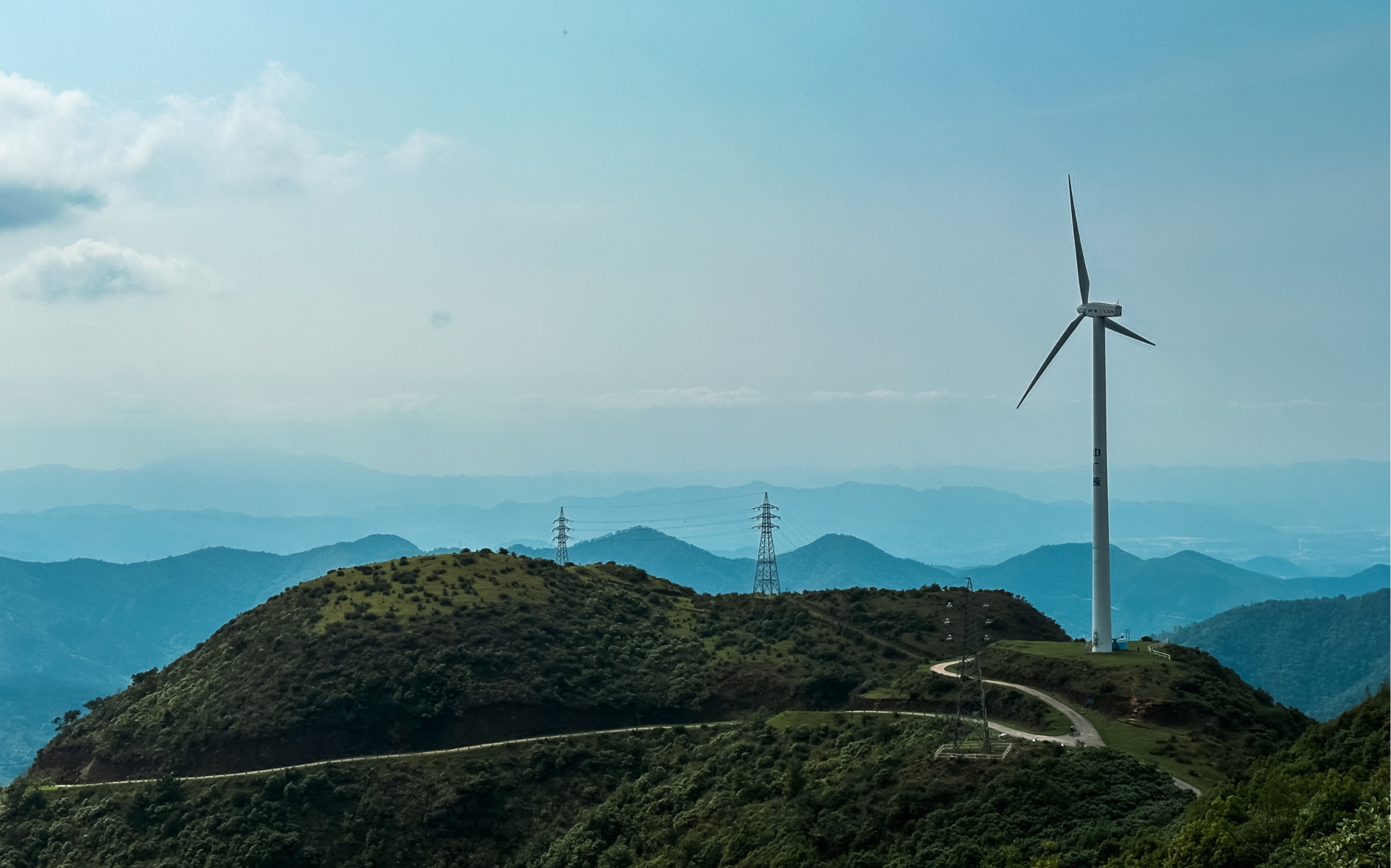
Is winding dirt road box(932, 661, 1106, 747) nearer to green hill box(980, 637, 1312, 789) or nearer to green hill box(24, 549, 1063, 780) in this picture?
green hill box(980, 637, 1312, 789)

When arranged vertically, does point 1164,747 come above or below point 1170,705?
below

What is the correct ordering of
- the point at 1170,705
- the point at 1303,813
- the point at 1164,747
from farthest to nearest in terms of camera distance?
1. the point at 1170,705
2. the point at 1164,747
3. the point at 1303,813

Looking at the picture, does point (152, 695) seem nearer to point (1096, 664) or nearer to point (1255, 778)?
point (1096, 664)

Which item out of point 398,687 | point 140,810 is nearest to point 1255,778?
point 398,687

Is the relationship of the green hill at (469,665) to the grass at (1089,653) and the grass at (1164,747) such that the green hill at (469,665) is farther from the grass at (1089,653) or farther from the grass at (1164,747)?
the grass at (1164,747)

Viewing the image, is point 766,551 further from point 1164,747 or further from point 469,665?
point 1164,747

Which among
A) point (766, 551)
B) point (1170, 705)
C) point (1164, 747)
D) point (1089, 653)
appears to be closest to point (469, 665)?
point (1089, 653)

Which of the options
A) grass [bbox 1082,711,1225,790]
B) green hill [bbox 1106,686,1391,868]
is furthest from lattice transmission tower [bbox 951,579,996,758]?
green hill [bbox 1106,686,1391,868]
